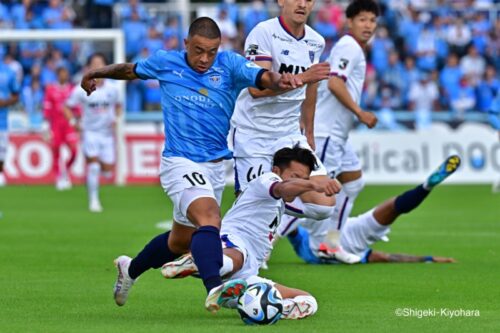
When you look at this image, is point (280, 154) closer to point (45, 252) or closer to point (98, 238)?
point (45, 252)

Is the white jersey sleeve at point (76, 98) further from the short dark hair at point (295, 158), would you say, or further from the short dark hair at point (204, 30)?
the short dark hair at point (295, 158)

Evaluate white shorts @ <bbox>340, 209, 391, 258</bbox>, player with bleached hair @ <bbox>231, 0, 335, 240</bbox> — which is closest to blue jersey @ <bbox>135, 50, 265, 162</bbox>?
player with bleached hair @ <bbox>231, 0, 335, 240</bbox>

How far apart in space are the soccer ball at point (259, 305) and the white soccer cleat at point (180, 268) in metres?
0.62

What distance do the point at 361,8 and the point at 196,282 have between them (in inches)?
140

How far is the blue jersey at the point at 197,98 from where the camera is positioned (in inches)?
352

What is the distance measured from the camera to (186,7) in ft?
107

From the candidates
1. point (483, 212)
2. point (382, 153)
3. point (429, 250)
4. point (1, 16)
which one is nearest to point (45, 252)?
point (429, 250)

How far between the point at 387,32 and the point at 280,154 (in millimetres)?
25756

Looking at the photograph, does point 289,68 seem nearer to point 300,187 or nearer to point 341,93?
point 341,93

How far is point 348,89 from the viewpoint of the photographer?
41.7ft

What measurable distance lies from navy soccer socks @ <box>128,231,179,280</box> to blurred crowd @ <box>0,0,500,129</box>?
819 inches

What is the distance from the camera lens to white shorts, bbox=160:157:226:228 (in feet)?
28.5

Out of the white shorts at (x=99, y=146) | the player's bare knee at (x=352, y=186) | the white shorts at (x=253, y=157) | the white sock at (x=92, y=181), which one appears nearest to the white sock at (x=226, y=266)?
the white shorts at (x=253, y=157)

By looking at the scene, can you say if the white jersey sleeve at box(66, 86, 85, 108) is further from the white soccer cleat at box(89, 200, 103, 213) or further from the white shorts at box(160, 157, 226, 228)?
the white shorts at box(160, 157, 226, 228)
